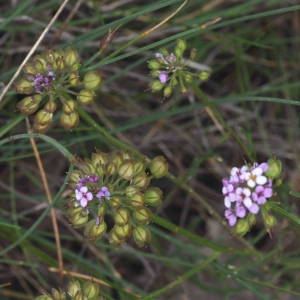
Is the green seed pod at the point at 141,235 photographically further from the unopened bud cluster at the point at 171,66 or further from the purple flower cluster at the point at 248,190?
the unopened bud cluster at the point at 171,66

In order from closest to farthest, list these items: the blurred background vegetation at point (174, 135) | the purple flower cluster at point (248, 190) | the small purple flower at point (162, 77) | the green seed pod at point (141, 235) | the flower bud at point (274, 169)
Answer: the purple flower cluster at point (248, 190) → the flower bud at point (274, 169) → the green seed pod at point (141, 235) → the small purple flower at point (162, 77) → the blurred background vegetation at point (174, 135)

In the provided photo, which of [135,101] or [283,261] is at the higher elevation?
[135,101]

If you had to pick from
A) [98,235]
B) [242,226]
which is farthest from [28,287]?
[242,226]

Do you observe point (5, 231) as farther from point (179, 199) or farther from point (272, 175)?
point (272, 175)

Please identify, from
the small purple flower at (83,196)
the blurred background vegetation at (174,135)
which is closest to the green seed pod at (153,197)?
the small purple flower at (83,196)

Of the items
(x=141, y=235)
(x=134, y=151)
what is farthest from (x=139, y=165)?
(x=134, y=151)

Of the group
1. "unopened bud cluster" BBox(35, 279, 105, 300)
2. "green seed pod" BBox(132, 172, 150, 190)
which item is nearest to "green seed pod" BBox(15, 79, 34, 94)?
"green seed pod" BBox(132, 172, 150, 190)

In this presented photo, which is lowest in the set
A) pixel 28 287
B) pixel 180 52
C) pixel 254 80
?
pixel 28 287

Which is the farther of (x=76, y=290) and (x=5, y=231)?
(x=5, y=231)
